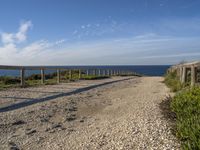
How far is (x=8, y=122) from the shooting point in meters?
7.23

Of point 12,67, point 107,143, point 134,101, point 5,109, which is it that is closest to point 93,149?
point 107,143

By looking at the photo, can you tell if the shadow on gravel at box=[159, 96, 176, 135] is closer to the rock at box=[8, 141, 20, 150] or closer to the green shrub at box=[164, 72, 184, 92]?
the rock at box=[8, 141, 20, 150]

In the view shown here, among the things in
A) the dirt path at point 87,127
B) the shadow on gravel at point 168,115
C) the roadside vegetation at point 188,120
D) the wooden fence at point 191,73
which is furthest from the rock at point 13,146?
the wooden fence at point 191,73

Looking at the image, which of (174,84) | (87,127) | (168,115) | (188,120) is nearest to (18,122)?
(87,127)

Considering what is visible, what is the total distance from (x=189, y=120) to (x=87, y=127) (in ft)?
7.39

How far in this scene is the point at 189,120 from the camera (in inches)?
228

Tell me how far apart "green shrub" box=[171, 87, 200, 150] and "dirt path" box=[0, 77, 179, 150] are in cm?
27

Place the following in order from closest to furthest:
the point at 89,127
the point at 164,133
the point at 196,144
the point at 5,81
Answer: the point at 196,144 < the point at 164,133 < the point at 89,127 < the point at 5,81

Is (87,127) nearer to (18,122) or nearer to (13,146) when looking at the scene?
(18,122)

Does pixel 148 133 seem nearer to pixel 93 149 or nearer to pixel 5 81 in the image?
pixel 93 149

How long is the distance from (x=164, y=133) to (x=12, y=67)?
1137 centimetres

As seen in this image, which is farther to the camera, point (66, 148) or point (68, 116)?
point (68, 116)

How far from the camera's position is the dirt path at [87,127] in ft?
18.5

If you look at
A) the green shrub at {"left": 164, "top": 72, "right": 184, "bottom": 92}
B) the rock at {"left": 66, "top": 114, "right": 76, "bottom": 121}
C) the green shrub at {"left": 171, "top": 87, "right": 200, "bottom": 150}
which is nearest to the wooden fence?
the green shrub at {"left": 164, "top": 72, "right": 184, "bottom": 92}
